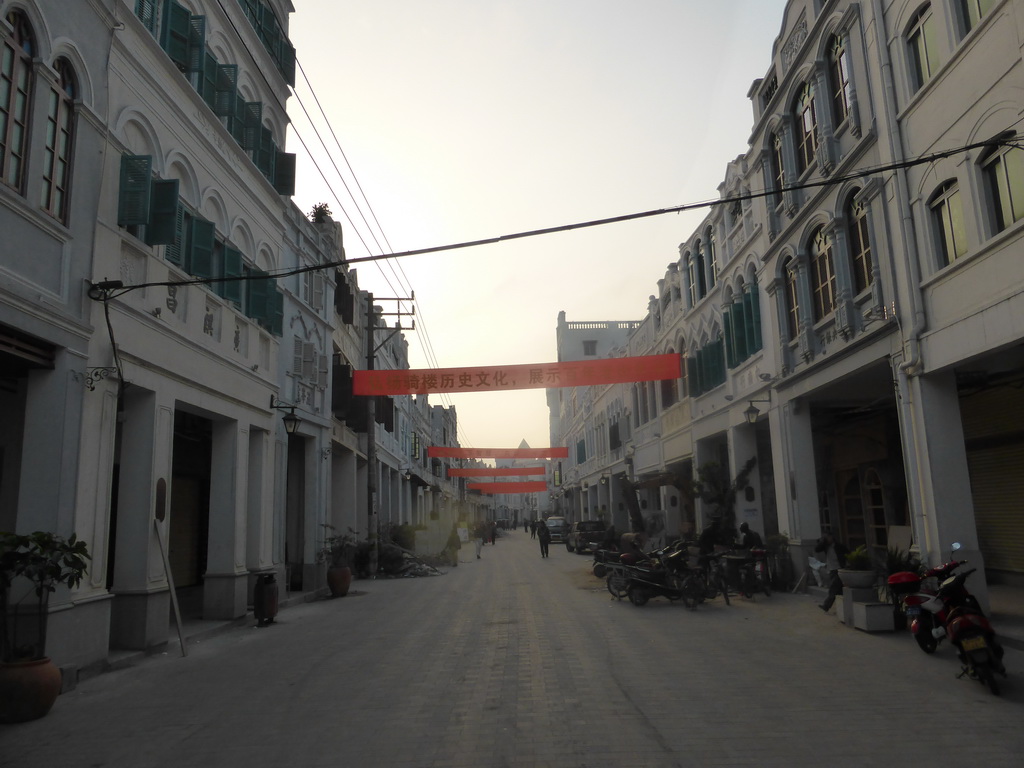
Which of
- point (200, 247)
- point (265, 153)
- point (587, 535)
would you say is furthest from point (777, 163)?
point (587, 535)

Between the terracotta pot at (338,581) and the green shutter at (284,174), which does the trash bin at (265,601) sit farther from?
the green shutter at (284,174)

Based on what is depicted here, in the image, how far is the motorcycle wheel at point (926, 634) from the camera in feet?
30.7

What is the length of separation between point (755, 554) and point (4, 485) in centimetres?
1371

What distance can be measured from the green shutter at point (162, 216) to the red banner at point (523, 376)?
31.4 ft

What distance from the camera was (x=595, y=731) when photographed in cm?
639

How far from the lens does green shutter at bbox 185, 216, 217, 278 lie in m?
12.5

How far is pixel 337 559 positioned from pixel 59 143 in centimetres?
1330

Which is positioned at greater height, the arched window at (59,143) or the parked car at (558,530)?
the arched window at (59,143)

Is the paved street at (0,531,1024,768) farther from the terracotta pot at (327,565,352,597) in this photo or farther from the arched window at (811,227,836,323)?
the arched window at (811,227,836,323)

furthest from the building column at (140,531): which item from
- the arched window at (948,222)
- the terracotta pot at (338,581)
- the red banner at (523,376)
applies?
the arched window at (948,222)

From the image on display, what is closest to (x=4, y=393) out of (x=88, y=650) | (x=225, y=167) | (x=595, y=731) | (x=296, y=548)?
(x=88, y=650)

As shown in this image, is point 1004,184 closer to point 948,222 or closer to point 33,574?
point 948,222

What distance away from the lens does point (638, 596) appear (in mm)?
15602

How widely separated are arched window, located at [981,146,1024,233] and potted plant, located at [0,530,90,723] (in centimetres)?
1173
